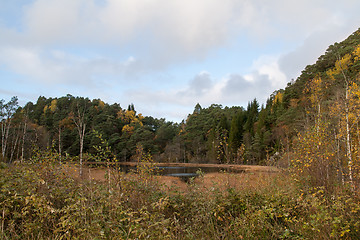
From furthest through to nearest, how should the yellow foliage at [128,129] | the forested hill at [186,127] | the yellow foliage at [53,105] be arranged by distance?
the yellow foliage at [53,105]
the yellow foliage at [128,129]
the forested hill at [186,127]

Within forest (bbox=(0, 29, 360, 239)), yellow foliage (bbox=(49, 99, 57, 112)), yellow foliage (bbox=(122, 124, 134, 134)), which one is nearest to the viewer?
forest (bbox=(0, 29, 360, 239))

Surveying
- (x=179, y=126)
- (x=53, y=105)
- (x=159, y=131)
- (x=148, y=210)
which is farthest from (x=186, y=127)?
(x=148, y=210)

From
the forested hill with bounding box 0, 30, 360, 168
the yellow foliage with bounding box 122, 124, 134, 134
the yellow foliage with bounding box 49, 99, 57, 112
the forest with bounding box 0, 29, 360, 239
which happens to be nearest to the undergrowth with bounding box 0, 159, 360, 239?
the forest with bounding box 0, 29, 360, 239

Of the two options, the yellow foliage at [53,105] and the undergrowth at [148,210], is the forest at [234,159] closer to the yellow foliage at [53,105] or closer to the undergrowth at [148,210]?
the undergrowth at [148,210]

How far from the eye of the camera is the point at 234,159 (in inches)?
226

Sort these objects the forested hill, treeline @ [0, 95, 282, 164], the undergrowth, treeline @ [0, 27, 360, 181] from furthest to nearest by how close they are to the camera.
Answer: treeline @ [0, 95, 282, 164], the forested hill, treeline @ [0, 27, 360, 181], the undergrowth

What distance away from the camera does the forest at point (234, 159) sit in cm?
299

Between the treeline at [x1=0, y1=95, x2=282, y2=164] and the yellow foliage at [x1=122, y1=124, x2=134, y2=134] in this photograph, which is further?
the yellow foliage at [x1=122, y1=124, x2=134, y2=134]

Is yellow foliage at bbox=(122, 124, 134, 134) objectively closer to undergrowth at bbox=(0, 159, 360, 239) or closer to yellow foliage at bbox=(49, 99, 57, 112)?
yellow foliage at bbox=(49, 99, 57, 112)

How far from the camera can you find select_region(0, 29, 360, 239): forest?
9.81 feet

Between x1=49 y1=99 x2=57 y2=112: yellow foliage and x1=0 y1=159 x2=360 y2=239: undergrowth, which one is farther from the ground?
x1=49 y1=99 x2=57 y2=112: yellow foliage

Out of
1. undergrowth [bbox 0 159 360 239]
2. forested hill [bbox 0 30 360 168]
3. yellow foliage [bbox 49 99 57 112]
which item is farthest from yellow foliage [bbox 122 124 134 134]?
undergrowth [bbox 0 159 360 239]

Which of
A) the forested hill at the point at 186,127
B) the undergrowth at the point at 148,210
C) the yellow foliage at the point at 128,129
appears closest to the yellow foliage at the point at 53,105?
the forested hill at the point at 186,127

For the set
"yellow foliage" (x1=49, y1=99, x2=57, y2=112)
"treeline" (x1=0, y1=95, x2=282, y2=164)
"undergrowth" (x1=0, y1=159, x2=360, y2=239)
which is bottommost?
"undergrowth" (x1=0, y1=159, x2=360, y2=239)
